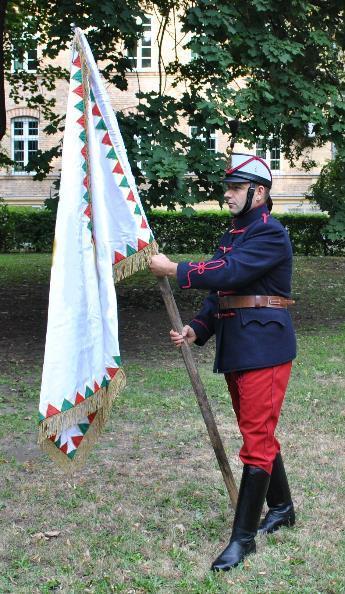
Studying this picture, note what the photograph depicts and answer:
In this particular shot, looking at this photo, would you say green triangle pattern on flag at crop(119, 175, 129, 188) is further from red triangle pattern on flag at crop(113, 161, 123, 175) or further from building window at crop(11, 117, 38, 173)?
building window at crop(11, 117, 38, 173)

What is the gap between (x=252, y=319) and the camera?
4262 mm

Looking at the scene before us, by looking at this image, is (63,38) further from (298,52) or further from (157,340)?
(157,340)

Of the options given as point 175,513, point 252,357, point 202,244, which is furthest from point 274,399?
point 202,244

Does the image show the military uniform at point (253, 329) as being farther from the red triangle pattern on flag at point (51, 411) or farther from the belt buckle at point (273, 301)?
the red triangle pattern on flag at point (51, 411)

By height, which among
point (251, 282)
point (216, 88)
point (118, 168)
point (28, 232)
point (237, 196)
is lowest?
point (28, 232)

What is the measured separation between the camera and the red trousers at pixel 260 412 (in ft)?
13.9

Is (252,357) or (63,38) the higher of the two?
(63,38)

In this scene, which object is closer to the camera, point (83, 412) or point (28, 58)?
point (83, 412)

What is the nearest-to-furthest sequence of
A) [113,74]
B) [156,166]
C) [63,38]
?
1. [156,166]
2. [63,38]
3. [113,74]

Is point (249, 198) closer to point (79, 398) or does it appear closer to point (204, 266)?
point (204, 266)

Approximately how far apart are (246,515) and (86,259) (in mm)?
1595

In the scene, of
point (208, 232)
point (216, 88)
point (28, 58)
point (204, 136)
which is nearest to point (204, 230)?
point (208, 232)

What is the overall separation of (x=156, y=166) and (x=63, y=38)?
2.23m

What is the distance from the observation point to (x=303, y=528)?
4.75 m
